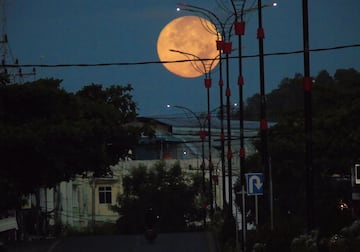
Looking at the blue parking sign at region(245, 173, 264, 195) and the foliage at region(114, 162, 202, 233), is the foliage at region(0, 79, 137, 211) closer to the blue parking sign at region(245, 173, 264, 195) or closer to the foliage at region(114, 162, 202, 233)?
the blue parking sign at region(245, 173, 264, 195)

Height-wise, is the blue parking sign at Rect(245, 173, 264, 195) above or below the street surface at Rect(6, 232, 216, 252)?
above

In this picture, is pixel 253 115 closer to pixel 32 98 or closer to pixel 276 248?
pixel 32 98

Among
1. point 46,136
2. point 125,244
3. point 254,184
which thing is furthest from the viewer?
point 125,244

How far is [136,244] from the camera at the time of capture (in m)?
39.8

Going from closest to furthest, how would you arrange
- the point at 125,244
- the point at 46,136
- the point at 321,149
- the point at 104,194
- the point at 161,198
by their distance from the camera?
the point at 46,136
the point at 125,244
the point at 321,149
the point at 161,198
the point at 104,194

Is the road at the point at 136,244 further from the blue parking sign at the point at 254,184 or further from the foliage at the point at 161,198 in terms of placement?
the foliage at the point at 161,198

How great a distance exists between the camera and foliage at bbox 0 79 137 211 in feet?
122

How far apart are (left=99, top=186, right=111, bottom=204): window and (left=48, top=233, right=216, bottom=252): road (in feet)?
160

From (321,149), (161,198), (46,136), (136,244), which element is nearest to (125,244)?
(136,244)

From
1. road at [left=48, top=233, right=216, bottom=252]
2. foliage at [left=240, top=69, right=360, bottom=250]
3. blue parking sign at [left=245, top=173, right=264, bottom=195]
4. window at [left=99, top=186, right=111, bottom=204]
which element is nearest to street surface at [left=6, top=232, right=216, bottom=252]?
road at [left=48, top=233, right=216, bottom=252]

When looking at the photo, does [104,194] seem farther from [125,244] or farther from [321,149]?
[125,244]

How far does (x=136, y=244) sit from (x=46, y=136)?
20.0ft

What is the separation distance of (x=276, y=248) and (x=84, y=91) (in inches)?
924

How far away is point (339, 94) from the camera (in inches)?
2279
